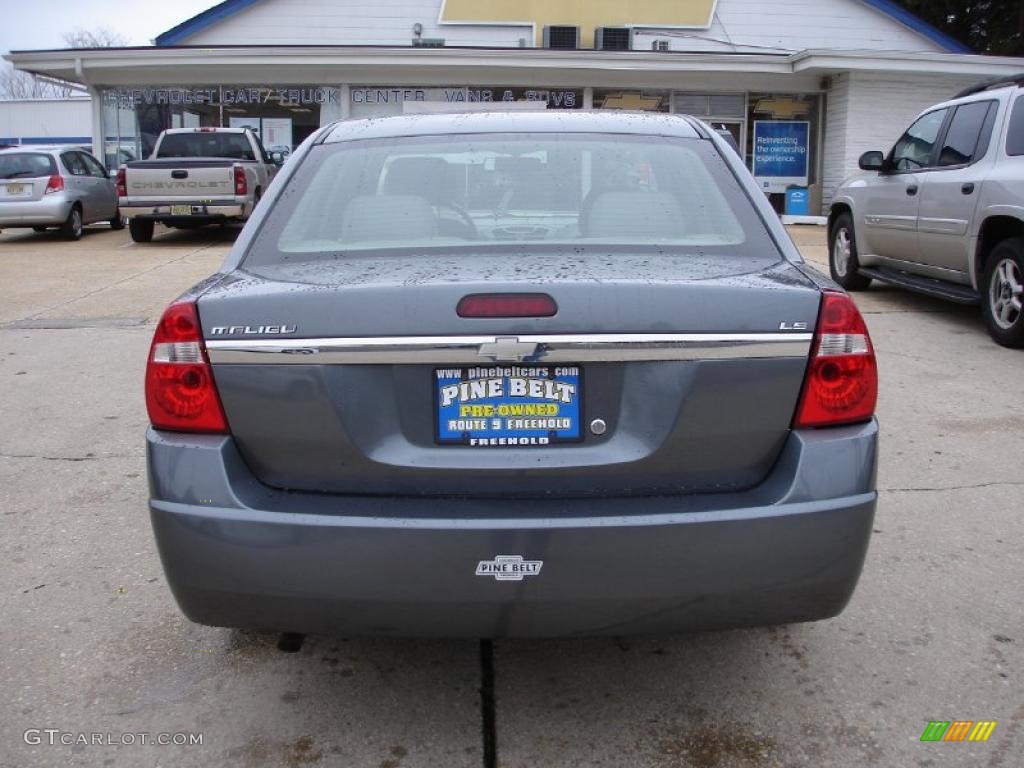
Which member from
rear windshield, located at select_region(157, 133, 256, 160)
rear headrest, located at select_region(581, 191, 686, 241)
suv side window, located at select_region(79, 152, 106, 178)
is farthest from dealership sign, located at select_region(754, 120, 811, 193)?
rear headrest, located at select_region(581, 191, 686, 241)

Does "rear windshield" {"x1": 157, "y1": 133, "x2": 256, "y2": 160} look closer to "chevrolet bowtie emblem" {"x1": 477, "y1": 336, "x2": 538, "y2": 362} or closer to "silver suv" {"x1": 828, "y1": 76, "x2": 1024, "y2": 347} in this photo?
"silver suv" {"x1": 828, "y1": 76, "x2": 1024, "y2": 347}

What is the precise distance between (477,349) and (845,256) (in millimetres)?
8651

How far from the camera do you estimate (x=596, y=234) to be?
9.80 ft

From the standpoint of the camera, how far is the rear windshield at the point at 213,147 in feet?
55.1

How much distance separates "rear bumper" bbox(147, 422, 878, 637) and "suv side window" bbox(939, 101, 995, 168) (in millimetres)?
6161

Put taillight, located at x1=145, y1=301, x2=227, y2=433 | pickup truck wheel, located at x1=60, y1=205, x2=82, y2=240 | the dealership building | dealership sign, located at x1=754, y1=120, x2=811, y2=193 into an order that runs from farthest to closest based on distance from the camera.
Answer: dealership sign, located at x1=754, y1=120, x2=811, y2=193, the dealership building, pickup truck wheel, located at x1=60, y1=205, x2=82, y2=240, taillight, located at x1=145, y1=301, x2=227, y2=433

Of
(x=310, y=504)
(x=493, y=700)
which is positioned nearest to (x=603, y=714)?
(x=493, y=700)

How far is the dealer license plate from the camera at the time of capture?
94.0 inches

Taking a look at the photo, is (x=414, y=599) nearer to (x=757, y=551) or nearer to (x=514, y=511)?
(x=514, y=511)

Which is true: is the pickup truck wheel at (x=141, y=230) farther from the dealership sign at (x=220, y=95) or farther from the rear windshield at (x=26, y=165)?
the dealership sign at (x=220, y=95)

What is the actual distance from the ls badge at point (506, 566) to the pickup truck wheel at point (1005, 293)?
19.4 feet

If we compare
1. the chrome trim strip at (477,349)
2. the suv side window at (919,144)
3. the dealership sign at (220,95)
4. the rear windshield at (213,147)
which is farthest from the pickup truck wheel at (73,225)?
the chrome trim strip at (477,349)

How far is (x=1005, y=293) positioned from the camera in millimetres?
7305

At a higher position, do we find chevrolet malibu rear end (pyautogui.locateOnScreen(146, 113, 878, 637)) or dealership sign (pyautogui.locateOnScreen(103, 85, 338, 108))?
dealership sign (pyautogui.locateOnScreen(103, 85, 338, 108))
